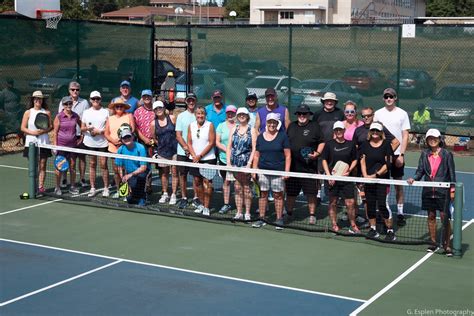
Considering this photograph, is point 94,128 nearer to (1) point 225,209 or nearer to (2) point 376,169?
(1) point 225,209

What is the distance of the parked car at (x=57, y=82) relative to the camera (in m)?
19.5

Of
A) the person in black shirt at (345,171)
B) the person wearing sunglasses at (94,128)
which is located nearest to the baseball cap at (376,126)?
the person in black shirt at (345,171)

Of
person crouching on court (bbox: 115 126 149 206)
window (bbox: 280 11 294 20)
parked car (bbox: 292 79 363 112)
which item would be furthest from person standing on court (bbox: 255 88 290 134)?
window (bbox: 280 11 294 20)

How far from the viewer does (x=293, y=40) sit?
20922mm

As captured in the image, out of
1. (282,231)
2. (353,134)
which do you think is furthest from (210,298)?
(353,134)

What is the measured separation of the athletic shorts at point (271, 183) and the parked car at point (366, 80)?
866 cm

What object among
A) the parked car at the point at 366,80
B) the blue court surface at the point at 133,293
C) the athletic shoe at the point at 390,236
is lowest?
the blue court surface at the point at 133,293

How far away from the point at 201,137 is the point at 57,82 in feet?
26.3

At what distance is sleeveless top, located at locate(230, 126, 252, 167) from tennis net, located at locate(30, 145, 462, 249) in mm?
209

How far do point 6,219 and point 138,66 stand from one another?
32.8 ft

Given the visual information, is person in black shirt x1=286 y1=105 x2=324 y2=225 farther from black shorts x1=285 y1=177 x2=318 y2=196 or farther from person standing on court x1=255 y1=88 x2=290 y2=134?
person standing on court x1=255 y1=88 x2=290 y2=134

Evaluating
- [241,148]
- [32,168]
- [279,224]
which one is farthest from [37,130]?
[279,224]

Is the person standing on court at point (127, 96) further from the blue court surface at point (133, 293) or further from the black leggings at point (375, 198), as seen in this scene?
the black leggings at point (375, 198)

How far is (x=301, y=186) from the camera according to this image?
41.0ft
